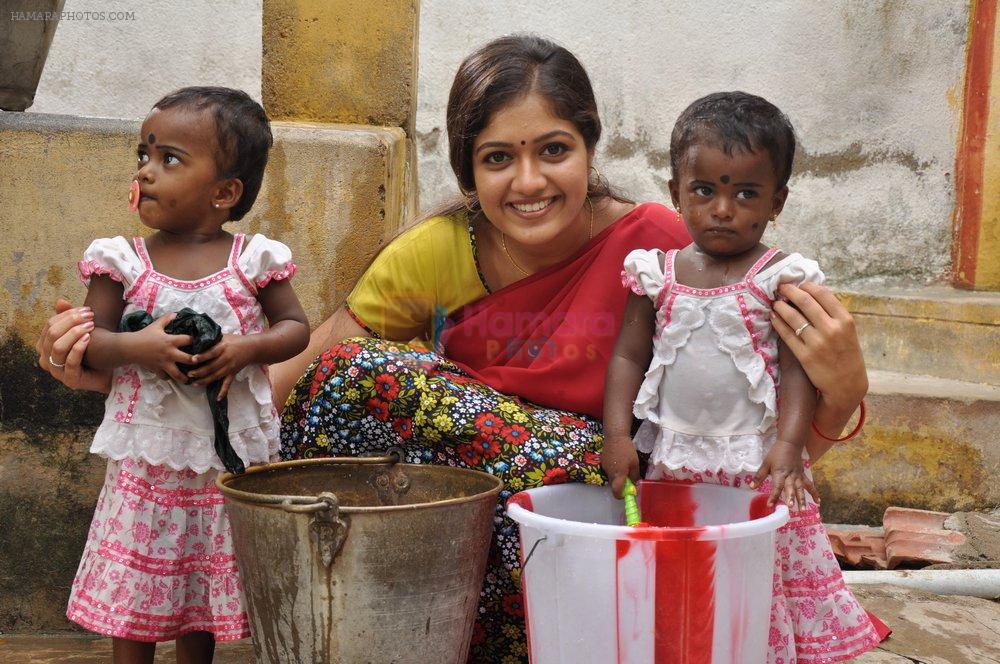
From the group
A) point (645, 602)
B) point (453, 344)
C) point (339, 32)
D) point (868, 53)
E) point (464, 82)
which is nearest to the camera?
point (645, 602)

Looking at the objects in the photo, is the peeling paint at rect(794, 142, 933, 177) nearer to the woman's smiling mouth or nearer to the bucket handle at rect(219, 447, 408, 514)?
the woman's smiling mouth

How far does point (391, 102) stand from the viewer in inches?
119

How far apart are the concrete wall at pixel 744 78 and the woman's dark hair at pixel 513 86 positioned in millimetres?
3412

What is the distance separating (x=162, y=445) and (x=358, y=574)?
49cm

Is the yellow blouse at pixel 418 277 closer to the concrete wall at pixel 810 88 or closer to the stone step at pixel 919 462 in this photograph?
the stone step at pixel 919 462

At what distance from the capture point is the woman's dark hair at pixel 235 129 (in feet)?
7.00

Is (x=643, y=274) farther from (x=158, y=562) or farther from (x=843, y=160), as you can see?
(x=843, y=160)

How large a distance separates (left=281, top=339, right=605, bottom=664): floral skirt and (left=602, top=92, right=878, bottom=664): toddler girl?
→ 138 mm

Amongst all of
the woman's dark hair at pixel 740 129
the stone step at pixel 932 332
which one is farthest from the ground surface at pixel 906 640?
the stone step at pixel 932 332

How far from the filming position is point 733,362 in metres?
2.17

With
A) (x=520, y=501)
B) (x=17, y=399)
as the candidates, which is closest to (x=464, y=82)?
(x=520, y=501)

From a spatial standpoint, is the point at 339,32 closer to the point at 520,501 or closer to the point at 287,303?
the point at 287,303

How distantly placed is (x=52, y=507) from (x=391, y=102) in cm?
141

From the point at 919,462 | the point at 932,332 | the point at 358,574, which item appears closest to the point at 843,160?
the point at 932,332
